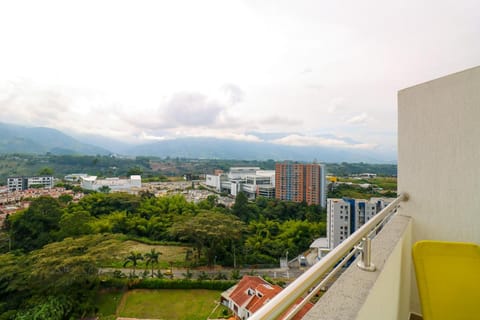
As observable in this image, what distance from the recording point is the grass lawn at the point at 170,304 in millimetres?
7470

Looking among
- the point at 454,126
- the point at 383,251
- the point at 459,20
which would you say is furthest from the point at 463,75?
the point at 459,20

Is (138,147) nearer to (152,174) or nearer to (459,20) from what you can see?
(152,174)

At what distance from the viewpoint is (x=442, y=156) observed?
1532 mm

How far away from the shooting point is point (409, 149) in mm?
A: 1695

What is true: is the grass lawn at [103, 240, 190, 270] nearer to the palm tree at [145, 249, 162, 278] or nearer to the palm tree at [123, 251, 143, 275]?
the palm tree at [123, 251, 143, 275]

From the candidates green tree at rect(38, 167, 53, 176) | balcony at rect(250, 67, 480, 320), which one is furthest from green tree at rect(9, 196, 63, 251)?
balcony at rect(250, 67, 480, 320)

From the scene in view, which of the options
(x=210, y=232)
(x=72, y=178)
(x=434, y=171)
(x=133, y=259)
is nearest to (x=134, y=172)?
(x=72, y=178)

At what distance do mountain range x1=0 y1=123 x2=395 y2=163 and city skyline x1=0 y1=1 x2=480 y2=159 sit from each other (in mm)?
20090

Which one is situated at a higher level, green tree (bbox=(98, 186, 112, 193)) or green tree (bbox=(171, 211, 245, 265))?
green tree (bbox=(98, 186, 112, 193))

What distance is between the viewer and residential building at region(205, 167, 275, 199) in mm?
20547

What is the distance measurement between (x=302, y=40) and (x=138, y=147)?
248 feet

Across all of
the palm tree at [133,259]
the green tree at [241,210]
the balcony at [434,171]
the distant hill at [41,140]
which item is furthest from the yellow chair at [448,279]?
the distant hill at [41,140]

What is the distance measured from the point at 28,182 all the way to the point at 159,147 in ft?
182

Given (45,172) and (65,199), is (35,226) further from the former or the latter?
(45,172)
